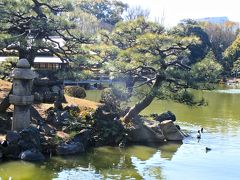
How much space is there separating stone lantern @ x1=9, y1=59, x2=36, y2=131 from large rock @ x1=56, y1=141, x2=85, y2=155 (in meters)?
1.42

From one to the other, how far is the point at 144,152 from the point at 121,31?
5.49 metres

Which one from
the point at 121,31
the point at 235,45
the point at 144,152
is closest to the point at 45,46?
the point at 121,31

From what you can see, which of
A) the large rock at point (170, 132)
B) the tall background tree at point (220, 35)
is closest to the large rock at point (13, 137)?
the large rock at point (170, 132)

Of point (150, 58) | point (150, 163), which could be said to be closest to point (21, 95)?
point (150, 163)

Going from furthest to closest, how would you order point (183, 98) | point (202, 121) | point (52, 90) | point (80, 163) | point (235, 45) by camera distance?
1. point (235, 45)
2. point (202, 121)
3. point (52, 90)
4. point (183, 98)
5. point (80, 163)

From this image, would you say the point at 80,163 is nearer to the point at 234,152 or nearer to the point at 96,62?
the point at 96,62

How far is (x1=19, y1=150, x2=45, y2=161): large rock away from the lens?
13.2 m

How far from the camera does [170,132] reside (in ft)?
59.2

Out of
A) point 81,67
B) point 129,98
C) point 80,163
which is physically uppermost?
point 81,67

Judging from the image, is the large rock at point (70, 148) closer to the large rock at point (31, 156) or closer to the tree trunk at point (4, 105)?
the large rock at point (31, 156)

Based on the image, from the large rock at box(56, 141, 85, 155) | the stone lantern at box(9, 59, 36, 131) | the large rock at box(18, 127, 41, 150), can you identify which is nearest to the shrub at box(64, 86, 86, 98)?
the large rock at box(56, 141, 85, 155)

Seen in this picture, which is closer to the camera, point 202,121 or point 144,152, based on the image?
point 144,152

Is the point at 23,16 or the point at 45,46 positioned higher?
the point at 23,16

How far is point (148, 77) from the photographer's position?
18.7 m
